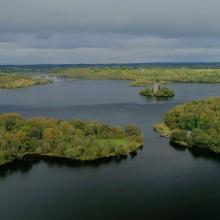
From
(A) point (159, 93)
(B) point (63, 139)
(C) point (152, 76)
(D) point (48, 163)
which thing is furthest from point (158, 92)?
(D) point (48, 163)

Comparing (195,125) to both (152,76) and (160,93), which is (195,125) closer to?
(160,93)

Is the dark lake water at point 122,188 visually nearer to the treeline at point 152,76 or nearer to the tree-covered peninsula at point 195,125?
the tree-covered peninsula at point 195,125

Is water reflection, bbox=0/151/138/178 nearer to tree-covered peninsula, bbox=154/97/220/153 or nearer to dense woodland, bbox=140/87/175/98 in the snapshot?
tree-covered peninsula, bbox=154/97/220/153

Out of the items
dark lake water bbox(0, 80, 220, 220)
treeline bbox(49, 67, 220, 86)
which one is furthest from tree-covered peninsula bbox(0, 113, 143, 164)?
treeline bbox(49, 67, 220, 86)

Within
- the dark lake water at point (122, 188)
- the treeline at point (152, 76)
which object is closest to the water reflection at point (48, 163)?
the dark lake water at point (122, 188)

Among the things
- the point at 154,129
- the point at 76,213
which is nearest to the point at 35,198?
the point at 76,213

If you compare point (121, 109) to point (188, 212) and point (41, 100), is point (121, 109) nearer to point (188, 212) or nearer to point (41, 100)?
point (41, 100)
